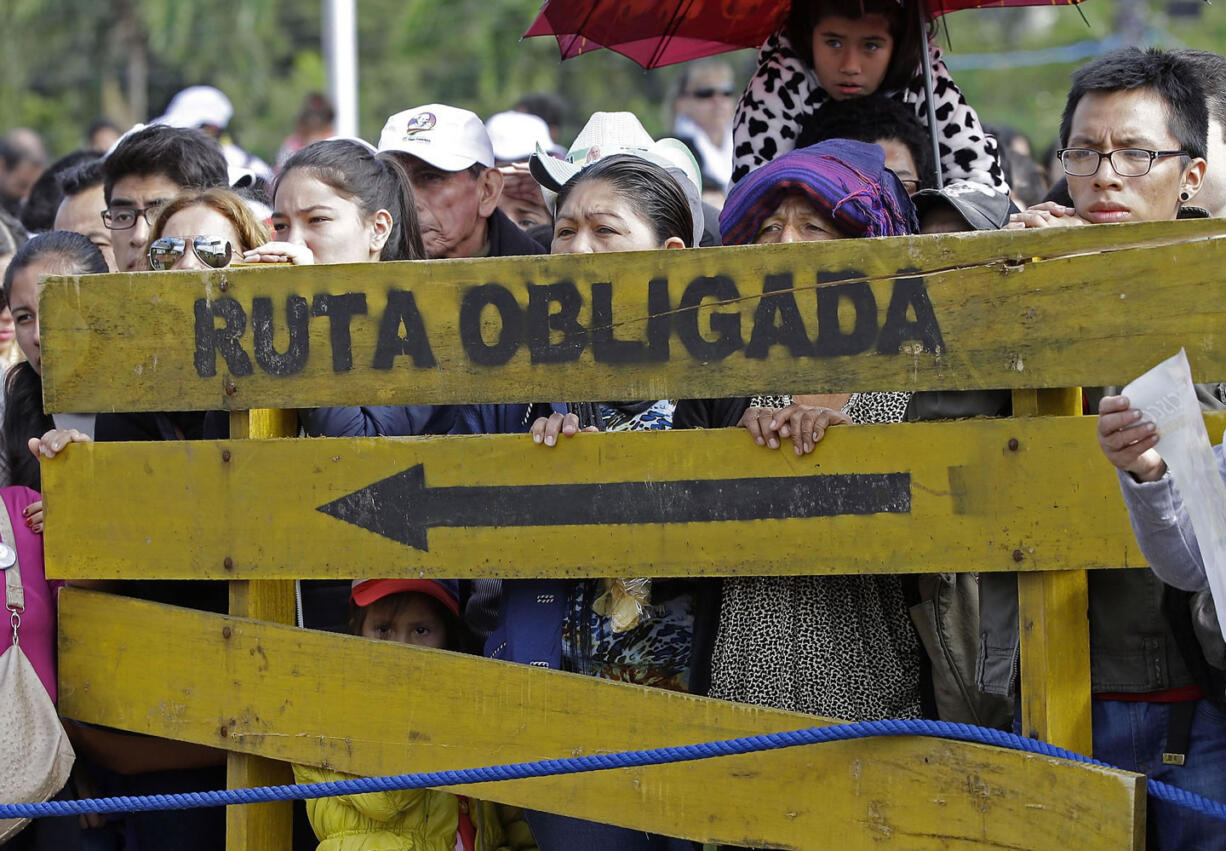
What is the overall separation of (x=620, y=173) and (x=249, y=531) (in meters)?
1.27

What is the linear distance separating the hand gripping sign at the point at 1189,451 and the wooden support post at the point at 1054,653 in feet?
1.40

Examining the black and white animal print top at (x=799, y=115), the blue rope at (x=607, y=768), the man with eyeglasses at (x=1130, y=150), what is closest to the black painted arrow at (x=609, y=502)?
the blue rope at (x=607, y=768)

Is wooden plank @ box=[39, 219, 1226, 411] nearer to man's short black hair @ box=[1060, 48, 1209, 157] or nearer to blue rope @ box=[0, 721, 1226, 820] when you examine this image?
blue rope @ box=[0, 721, 1226, 820]

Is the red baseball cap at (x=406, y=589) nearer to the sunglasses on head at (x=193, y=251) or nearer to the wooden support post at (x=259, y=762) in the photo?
the wooden support post at (x=259, y=762)

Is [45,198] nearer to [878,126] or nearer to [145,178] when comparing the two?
[145,178]

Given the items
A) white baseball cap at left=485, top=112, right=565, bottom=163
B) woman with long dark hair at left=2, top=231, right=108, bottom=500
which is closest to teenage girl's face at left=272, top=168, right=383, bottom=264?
woman with long dark hair at left=2, top=231, right=108, bottom=500

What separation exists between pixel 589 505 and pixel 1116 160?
53.5 inches

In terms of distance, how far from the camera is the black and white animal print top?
4.27 m

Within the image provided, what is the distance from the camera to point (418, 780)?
296cm

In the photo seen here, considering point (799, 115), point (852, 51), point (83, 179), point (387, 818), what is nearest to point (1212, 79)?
point (852, 51)

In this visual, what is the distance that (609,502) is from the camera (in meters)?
2.94

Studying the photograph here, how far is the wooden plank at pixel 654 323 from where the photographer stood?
105 inches

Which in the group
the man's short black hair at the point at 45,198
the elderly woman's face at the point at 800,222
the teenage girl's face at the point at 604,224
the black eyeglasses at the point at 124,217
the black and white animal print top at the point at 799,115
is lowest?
the elderly woman's face at the point at 800,222

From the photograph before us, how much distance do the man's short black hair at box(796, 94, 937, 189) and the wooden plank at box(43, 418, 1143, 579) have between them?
1500 millimetres
